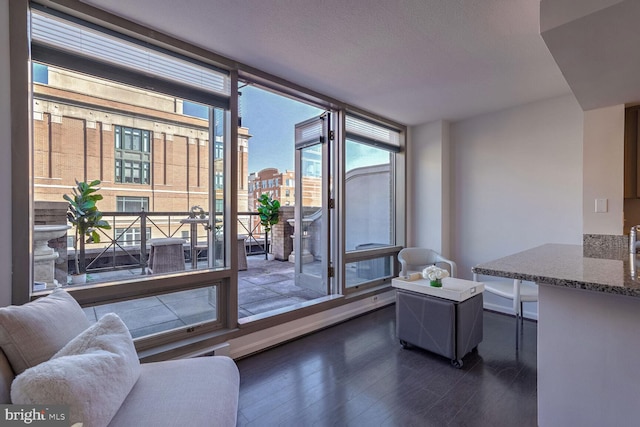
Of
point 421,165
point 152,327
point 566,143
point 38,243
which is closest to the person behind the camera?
point 38,243

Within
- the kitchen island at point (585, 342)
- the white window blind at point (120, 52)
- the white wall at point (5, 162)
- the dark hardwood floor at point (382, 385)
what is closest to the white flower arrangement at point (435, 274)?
→ the dark hardwood floor at point (382, 385)

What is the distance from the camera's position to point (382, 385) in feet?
6.68

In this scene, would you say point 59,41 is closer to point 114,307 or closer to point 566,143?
point 114,307

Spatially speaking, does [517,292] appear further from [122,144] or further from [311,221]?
[122,144]

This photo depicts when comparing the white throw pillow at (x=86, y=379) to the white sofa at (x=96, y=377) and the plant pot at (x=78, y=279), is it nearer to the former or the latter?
the white sofa at (x=96, y=377)

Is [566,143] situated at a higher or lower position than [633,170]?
higher

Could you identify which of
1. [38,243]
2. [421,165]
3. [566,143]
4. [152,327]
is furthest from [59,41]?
[566,143]

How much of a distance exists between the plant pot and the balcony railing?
0.04 m

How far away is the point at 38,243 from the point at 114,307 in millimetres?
580

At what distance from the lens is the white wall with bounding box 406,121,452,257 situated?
3824mm

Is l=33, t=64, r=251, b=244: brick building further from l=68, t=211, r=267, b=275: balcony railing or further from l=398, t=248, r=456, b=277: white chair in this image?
l=398, t=248, r=456, b=277: white chair

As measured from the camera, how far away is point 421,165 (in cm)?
403

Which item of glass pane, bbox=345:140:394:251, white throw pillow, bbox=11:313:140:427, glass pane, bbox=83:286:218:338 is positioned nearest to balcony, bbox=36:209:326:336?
glass pane, bbox=83:286:218:338

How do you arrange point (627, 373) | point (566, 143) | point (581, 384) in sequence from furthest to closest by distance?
1. point (566, 143)
2. point (581, 384)
3. point (627, 373)
